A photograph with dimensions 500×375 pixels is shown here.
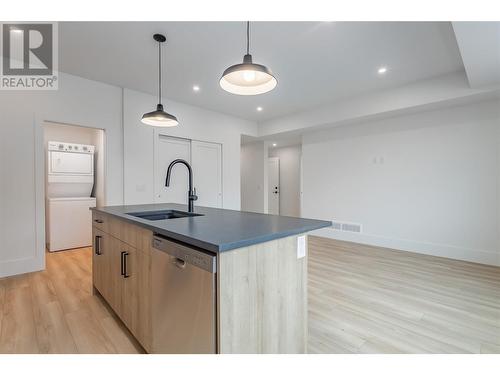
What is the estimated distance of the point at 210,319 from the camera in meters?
1.06

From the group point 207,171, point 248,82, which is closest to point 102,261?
point 248,82

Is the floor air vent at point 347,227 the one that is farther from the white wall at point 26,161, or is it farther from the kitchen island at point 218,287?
the white wall at point 26,161

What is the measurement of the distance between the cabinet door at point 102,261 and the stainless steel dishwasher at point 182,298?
36.5 inches

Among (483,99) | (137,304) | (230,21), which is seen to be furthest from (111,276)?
(483,99)

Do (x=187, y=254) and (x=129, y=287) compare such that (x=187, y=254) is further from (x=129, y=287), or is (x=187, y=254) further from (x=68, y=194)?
(x=68, y=194)

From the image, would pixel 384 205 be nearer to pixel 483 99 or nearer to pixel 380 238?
pixel 380 238

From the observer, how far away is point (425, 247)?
3982mm

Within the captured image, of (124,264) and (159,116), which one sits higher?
(159,116)

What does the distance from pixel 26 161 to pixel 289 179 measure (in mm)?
6125

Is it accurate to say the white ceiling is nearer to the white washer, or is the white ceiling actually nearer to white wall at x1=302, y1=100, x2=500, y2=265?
white wall at x1=302, y1=100, x2=500, y2=265

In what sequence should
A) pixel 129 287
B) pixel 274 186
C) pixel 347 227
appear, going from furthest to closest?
pixel 274 186 → pixel 347 227 → pixel 129 287

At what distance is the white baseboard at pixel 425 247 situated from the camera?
137 inches

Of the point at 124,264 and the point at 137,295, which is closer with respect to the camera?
the point at 137,295

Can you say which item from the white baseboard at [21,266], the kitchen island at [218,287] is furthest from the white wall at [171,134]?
the kitchen island at [218,287]
